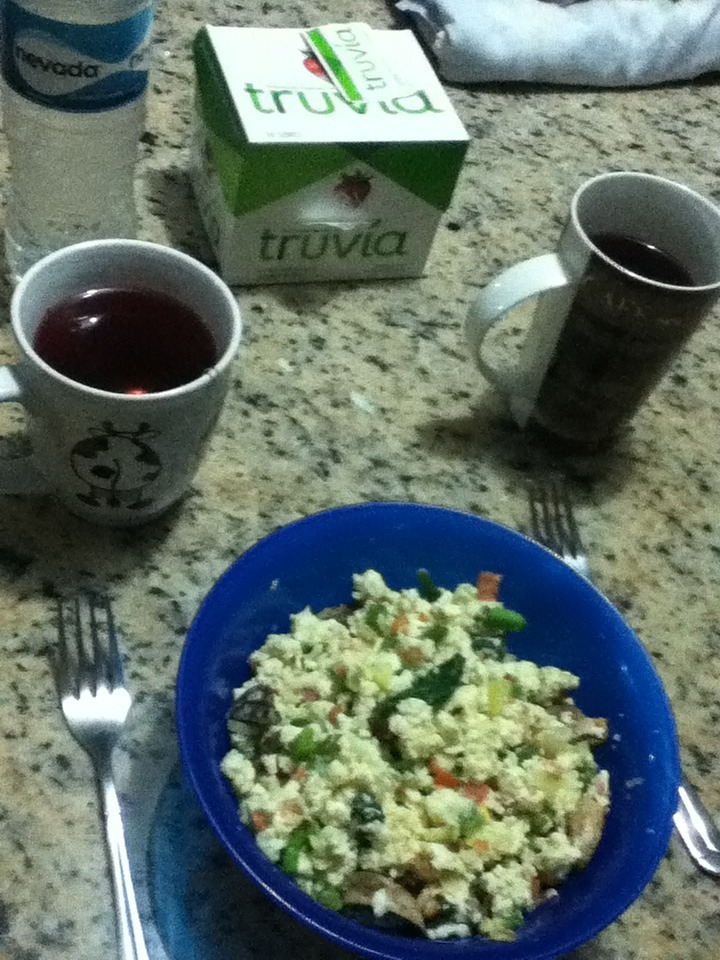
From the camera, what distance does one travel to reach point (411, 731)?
520 millimetres

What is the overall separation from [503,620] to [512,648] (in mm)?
34

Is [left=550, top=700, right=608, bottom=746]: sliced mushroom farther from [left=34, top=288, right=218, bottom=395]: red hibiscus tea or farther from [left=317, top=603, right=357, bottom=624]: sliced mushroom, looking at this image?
[left=34, top=288, right=218, bottom=395]: red hibiscus tea

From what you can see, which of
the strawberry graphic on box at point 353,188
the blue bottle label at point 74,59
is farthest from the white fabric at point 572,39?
the blue bottle label at point 74,59

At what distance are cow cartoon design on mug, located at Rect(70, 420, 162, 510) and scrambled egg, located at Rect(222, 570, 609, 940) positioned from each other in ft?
0.38

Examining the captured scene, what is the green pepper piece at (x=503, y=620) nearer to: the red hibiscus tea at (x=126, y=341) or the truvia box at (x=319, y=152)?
the red hibiscus tea at (x=126, y=341)

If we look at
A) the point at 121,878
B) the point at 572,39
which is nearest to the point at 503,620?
the point at 121,878

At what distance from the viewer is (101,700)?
551 mm

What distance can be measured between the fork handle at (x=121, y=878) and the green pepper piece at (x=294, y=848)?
0.08m

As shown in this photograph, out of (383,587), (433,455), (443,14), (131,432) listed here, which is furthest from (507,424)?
(443,14)

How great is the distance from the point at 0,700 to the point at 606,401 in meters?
0.44

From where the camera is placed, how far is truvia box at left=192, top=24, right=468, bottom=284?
719 mm

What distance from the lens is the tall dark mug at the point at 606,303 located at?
653 millimetres

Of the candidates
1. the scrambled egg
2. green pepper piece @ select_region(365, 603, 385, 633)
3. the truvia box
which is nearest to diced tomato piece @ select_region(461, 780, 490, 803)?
the scrambled egg

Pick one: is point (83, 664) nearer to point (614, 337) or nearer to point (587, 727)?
point (587, 727)
